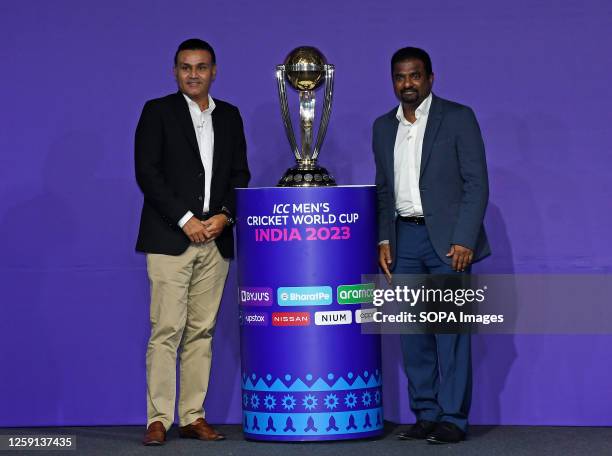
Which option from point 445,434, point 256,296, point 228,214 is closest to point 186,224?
point 228,214

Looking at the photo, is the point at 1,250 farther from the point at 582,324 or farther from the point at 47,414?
the point at 582,324

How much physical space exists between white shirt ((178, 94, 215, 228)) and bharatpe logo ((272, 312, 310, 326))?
1.82ft

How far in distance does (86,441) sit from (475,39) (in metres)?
2.50

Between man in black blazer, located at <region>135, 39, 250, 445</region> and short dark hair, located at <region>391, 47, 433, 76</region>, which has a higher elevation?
short dark hair, located at <region>391, 47, 433, 76</region>

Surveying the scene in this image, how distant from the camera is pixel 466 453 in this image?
458cm

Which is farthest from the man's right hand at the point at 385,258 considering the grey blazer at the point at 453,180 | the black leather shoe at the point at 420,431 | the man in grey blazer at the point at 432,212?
the black leather shoe at the point at 420,431

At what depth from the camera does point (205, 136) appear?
4.99m

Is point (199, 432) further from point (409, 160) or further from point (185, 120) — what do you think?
point (409, 160)

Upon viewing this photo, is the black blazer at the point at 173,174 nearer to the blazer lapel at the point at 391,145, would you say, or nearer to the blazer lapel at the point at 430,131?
the blazer lapel at the point at 391,145

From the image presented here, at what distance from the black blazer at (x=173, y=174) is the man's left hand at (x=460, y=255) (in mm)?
938

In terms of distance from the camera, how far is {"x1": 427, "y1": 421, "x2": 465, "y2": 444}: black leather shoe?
4.75m

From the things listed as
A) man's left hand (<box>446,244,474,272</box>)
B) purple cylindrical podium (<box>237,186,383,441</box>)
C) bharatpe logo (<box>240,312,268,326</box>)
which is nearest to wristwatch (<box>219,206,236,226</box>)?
purple cylindrical podium (<box>237,186,383,441</box>)

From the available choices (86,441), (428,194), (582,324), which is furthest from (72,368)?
(582,324)

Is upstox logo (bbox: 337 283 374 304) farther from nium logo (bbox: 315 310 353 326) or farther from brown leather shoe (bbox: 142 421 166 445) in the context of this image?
brown leather shoe (bbox: 142 421 166 445)
